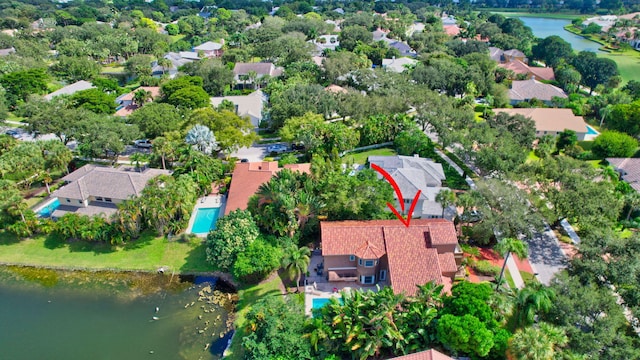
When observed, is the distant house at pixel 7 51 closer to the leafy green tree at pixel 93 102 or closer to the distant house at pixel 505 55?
the leafy green tree at pixel 93 102

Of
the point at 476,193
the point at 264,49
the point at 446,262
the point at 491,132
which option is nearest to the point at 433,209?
the point at 476,193

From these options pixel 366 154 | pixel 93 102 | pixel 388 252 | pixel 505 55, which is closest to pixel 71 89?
pixel 93 102

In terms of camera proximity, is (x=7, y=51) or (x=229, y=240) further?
(x=7, y=51)

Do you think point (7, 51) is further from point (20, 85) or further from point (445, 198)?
point (445, 198)

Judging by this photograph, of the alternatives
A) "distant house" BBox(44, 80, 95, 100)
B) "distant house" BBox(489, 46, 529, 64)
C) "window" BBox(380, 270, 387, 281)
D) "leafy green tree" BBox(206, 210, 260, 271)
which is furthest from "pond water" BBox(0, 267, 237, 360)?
"distant house" BBox(489, 46, 529, 64)

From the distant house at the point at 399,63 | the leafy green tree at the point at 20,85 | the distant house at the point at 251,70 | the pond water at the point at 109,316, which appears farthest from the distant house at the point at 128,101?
the distant house at the point at 399,63
